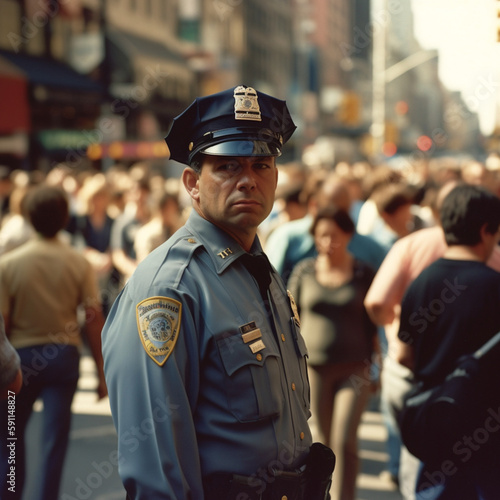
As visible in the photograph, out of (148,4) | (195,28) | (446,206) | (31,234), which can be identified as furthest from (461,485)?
(195,28)

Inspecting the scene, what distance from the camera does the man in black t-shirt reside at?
3.37 meters

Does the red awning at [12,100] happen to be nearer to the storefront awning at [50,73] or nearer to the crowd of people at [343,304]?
the storefront awning at [50,73]

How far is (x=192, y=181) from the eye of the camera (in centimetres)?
250

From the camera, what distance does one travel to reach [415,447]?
3490 millimetres

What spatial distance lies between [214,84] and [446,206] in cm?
3693

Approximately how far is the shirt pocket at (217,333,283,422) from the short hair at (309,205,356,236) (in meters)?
3.11

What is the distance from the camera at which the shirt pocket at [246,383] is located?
221 cm

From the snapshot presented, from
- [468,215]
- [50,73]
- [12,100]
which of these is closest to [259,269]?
[468,215]

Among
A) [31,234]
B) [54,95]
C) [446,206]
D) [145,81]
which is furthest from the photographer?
[145,81]

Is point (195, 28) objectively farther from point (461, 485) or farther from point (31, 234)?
point (461, 485)

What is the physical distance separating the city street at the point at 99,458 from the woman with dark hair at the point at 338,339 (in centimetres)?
79

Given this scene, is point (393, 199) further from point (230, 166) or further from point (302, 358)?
point (230, 166)

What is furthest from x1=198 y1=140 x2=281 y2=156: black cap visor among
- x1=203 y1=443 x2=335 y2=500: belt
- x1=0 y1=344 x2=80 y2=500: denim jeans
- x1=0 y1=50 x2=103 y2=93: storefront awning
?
x1=0 y1=50 x2=103 y2=93: storefront awning

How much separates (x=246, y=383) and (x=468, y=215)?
5.79 ft
